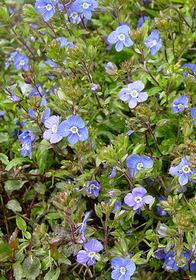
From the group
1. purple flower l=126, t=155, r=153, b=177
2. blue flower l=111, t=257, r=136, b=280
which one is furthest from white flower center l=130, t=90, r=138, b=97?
blue flower l=111, t=257, r=136, b=280

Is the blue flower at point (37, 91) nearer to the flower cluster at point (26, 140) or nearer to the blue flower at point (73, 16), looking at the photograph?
the flower cluster at point (26, 140)

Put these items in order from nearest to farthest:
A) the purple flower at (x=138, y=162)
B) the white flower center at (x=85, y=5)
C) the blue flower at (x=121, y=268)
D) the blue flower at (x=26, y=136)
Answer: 1. the blue flower at (x=121, y=268)
2. the purple flower at (x=138, y=162)
3. the blue flower at (x=26, y=136)
4. the white flower center at (x=85, y=5)

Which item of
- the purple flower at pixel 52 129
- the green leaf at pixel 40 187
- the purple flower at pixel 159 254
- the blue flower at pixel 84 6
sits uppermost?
the blue flower at pixel 84 6

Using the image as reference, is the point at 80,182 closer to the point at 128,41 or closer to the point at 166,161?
the point at 166,161

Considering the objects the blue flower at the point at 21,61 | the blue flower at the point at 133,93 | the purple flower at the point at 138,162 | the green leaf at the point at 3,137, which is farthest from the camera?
the blue flower at the point at 21,61

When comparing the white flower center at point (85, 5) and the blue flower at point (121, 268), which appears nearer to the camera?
the blue flower at point (121, 268)

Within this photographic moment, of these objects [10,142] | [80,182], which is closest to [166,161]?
[80,182]

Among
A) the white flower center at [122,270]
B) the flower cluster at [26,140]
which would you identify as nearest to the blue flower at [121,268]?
the white flower center at [122,270]

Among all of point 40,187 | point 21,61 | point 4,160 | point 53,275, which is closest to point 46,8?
point 21,61
